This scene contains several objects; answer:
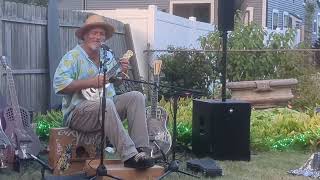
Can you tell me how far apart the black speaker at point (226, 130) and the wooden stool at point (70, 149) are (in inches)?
61.6

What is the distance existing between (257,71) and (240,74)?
316mm

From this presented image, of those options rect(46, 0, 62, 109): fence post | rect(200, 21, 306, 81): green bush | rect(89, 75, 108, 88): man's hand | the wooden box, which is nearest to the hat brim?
rect(89, 75, 108, 88): man's hand

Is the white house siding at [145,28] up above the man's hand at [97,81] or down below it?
above

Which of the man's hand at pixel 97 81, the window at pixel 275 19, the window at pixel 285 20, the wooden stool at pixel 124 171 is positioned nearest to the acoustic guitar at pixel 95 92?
the man's hand at pixel 97 81

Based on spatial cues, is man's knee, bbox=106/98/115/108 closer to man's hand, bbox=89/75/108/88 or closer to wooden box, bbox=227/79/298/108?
man's hand, bbox=89/75/108/88

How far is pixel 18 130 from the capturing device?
5.79 meters

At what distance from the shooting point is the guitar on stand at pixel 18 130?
569 centimetres

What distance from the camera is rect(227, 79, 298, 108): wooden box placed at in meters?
10.3

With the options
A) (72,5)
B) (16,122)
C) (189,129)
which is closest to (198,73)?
(189,129)

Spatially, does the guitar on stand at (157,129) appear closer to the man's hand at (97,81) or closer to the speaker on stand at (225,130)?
the speaker on stand at (225,130)

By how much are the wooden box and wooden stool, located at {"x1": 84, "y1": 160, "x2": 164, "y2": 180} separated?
526 cm

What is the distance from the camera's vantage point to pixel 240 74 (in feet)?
39.2

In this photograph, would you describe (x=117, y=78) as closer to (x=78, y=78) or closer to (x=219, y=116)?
(x=78, y=78)

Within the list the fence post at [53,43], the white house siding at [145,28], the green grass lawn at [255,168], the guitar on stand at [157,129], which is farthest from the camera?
the white house siding at [145,28]
